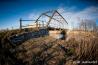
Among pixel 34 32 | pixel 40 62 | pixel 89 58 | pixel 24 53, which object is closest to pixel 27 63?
pixel 40 62

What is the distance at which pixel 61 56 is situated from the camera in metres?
9.06

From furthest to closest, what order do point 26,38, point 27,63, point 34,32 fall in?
point 34,32 → point 26,38 → point 27,63

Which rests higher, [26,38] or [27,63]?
[26,38]

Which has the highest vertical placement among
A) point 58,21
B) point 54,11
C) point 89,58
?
point 54,11

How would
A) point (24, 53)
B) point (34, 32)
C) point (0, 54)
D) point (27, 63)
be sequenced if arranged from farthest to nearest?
point (34, 32), point (24, 53), point (0, 54), point (27, 63)

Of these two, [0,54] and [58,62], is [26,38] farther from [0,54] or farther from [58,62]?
[58,62]

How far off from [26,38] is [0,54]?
223 inches

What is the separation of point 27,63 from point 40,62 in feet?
2.86

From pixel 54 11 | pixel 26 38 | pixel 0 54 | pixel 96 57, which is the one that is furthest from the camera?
pixel 54 11

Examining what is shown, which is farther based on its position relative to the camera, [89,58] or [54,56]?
[54,56]

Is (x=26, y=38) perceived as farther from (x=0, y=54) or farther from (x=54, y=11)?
(x=54, y=11)

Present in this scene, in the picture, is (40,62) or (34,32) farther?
(34,32)

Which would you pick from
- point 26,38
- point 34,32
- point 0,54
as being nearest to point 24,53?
point 0,54

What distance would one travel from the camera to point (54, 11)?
2278 centimetres
